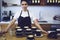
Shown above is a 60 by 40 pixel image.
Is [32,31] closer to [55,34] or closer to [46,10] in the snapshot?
[55,34]

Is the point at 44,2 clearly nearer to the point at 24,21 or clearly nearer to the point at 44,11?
the point at 44,11

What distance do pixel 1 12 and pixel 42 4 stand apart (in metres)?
1.17

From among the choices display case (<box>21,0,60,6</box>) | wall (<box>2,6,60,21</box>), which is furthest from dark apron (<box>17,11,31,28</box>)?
wall (<box>2,6,60,21</box>)

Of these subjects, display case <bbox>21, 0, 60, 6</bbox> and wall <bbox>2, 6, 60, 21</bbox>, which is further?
wall <bbox>2, 6, 60, 21</bbox>

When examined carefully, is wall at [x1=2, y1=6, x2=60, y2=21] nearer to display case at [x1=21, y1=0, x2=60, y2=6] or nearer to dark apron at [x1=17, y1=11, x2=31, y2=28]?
display case at [x1=21, y1=0, x2=60, y2=6]

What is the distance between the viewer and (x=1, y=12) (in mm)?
4637

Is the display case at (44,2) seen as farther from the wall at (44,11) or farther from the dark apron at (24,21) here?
the dark apron at (24,21)

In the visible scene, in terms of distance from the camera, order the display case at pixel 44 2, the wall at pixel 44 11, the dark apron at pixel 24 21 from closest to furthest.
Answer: the dark apron at pixel 24 21, the display case at pixel 44 2, the wall at pixel 44 11

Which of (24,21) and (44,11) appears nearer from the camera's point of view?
(24,21)

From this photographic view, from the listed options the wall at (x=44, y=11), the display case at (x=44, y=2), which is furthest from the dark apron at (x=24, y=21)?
the wall at (x=44, y=11)

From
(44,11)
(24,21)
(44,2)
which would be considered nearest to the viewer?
(24,21)

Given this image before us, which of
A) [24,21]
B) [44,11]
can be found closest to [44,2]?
[44,11]

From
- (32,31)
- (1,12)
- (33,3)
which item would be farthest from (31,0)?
(32,31)

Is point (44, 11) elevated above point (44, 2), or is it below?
below
